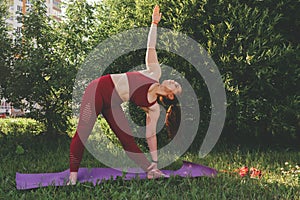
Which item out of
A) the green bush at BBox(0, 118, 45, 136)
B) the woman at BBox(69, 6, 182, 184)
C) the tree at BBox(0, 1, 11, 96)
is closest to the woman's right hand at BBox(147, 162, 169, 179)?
the woman at BBox(69, 6, 182, 184)

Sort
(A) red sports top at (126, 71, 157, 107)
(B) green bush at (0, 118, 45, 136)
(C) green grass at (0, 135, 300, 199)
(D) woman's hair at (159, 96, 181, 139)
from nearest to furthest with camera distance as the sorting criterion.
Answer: (C) green grass at (0, 135, 300, 199) < (A) red sports top at (126, 71, 157, 107) < (D) woman's hair at (159, 96, 181, 139) < (B) green bush at (0, 118, 45, 136)

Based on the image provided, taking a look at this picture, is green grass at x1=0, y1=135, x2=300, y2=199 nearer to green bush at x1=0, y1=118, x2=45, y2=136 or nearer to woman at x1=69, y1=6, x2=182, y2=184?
woman at x1=69, y1=6, x2=182, y2=184

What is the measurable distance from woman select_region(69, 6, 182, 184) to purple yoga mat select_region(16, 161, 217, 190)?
Answer: 18 centimetres

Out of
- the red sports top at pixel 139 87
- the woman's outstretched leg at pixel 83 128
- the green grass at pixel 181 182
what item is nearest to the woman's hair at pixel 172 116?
the green grass at pixel 181 182

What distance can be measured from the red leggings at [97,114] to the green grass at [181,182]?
0.32 meters

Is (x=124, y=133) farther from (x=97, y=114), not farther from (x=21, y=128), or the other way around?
(x=21, y=128)

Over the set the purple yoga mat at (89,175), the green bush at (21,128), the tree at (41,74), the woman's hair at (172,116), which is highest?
the tree at (41,74)

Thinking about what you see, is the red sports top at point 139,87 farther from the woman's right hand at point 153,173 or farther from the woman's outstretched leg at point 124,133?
the woman's right hand at point 153,173

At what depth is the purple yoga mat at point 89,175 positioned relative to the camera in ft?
12.5

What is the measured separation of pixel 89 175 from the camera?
4133mm

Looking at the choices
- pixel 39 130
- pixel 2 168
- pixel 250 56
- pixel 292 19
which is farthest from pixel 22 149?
pixel 292 19

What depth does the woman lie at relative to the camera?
12.7ft

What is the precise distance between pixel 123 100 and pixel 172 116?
2144 millimetres

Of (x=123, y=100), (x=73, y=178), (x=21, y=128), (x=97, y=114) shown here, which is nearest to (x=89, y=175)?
(x=73, y=178)
